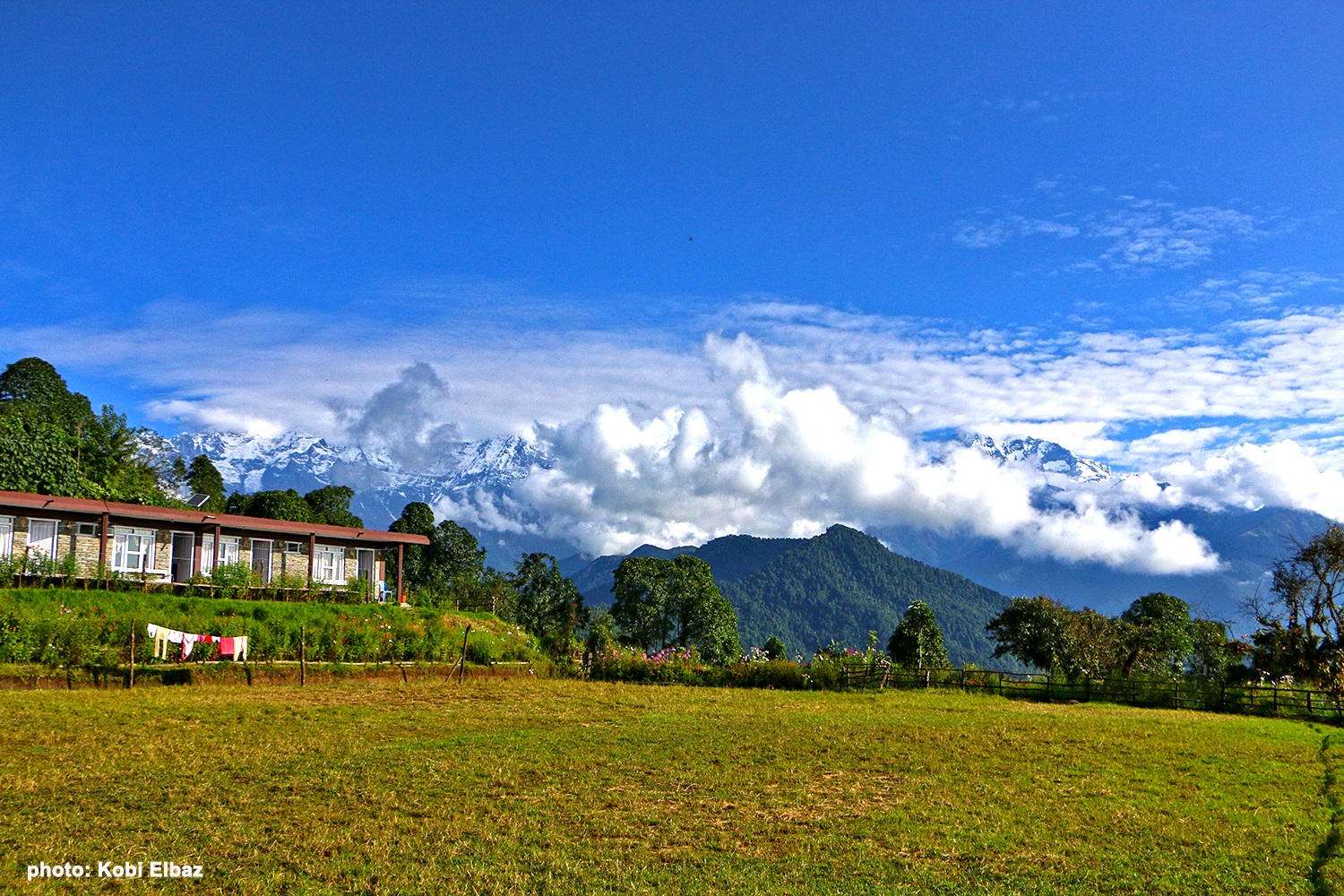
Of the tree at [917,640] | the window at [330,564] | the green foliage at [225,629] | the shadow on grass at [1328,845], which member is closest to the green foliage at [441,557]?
the window at [330,564]

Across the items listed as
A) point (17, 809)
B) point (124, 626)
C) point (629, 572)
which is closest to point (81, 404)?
point (629, 572)

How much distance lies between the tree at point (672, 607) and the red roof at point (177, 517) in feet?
51.1

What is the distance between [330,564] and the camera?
4256 cm

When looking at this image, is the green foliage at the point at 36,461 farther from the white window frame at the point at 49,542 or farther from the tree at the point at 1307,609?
the tree at the point at 1307,609

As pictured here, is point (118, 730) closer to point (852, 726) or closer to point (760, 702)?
point (852, 726)

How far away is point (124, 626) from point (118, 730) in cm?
1098

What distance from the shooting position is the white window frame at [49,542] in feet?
106

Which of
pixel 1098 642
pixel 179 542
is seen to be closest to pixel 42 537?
pixel 179 542

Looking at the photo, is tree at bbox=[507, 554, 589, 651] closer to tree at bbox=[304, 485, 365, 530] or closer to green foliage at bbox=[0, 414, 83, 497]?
tree at bbox=[304, 485, 365, 530]

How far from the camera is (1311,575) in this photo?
98.3 feet

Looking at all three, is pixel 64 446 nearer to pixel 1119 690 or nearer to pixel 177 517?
pixel 177 517

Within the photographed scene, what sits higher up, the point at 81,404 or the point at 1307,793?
the point at 81,404

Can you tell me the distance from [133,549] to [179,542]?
202 cm

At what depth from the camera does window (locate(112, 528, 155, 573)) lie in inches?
1368
